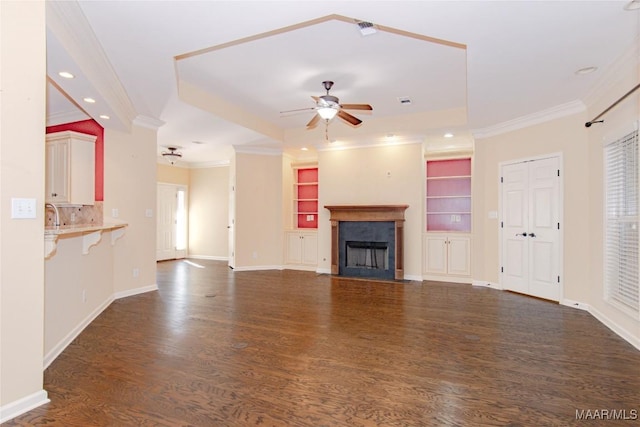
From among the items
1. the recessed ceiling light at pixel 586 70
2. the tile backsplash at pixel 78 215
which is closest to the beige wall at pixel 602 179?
the recessed ceiling light at pixel 586 70

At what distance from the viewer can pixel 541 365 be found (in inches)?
109

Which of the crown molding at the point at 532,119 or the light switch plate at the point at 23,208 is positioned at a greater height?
the crown molding at the point at 532,119

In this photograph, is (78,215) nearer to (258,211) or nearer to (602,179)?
(258,211)

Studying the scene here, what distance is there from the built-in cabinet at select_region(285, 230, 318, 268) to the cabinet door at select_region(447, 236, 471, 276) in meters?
2.78

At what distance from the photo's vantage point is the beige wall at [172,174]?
361 inches

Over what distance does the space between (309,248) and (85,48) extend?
550cm

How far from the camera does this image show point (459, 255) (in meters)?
6.35

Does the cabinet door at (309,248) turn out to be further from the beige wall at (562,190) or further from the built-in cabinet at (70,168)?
the built-in cabinet at (70,168)

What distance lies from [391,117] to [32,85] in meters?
5.22

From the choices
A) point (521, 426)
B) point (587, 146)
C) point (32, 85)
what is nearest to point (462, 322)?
point (521, 426)

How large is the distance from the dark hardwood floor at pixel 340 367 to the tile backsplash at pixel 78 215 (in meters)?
1.17

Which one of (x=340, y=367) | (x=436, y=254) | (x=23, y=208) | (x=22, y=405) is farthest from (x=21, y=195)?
(x=436, y=254)

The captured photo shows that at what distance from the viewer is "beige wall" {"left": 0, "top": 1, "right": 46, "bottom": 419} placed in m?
1.99

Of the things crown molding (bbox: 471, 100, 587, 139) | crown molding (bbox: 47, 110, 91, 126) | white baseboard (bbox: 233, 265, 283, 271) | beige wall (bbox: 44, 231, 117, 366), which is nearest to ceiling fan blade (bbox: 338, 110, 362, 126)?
crown molding (bbox: 471, 100, 587, 139)
